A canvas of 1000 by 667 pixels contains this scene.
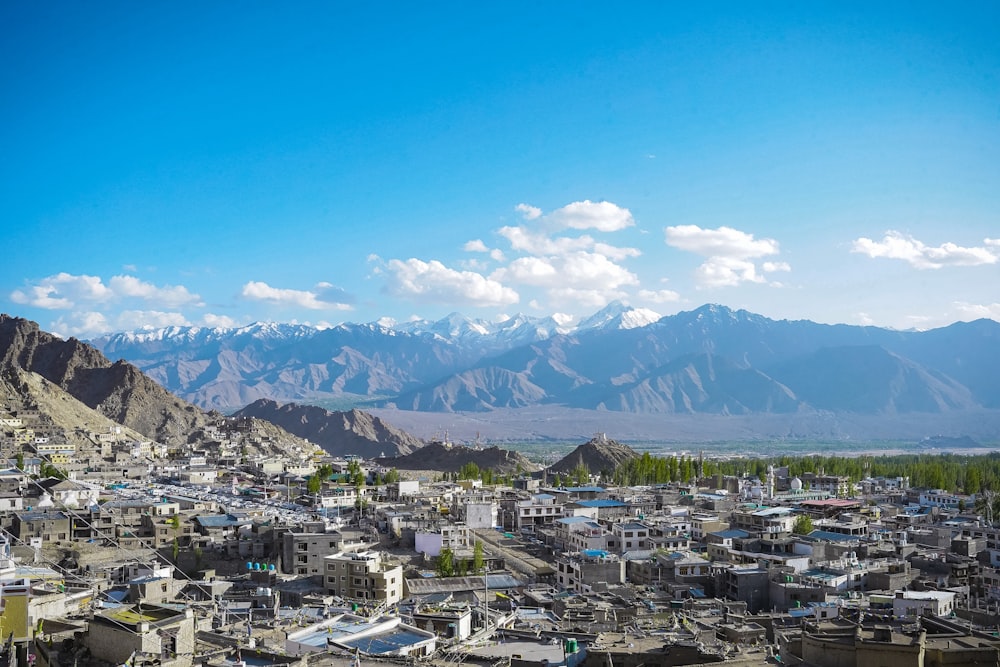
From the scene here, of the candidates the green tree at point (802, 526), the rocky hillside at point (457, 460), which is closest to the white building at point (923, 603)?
the green tree at point (802, 526)

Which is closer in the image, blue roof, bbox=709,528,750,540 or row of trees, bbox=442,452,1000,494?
blue roof, bbox=709,528,750,540

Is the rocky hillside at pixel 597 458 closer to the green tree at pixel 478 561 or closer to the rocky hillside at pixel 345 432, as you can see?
the rocky hillside at pixel 345 432

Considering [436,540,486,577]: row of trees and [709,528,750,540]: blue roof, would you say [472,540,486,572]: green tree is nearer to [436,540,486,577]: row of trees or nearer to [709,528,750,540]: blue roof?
[436,540,486,577]: row of trees

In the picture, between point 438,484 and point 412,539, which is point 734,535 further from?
point 438,484

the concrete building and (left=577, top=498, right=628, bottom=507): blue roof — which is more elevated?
(left=577, top=498, right=628, bottom=507): blue roof

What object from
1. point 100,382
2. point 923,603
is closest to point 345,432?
point 100,382

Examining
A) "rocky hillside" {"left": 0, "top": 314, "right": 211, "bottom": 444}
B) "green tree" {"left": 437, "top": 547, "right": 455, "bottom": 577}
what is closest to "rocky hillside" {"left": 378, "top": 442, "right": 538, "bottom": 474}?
"rocky hillside" {"left": 0, "top": 314, "right": 211, "bottom": 444}

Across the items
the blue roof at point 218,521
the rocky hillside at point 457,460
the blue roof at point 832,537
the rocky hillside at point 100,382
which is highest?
the rocky hillside at point 100,382
